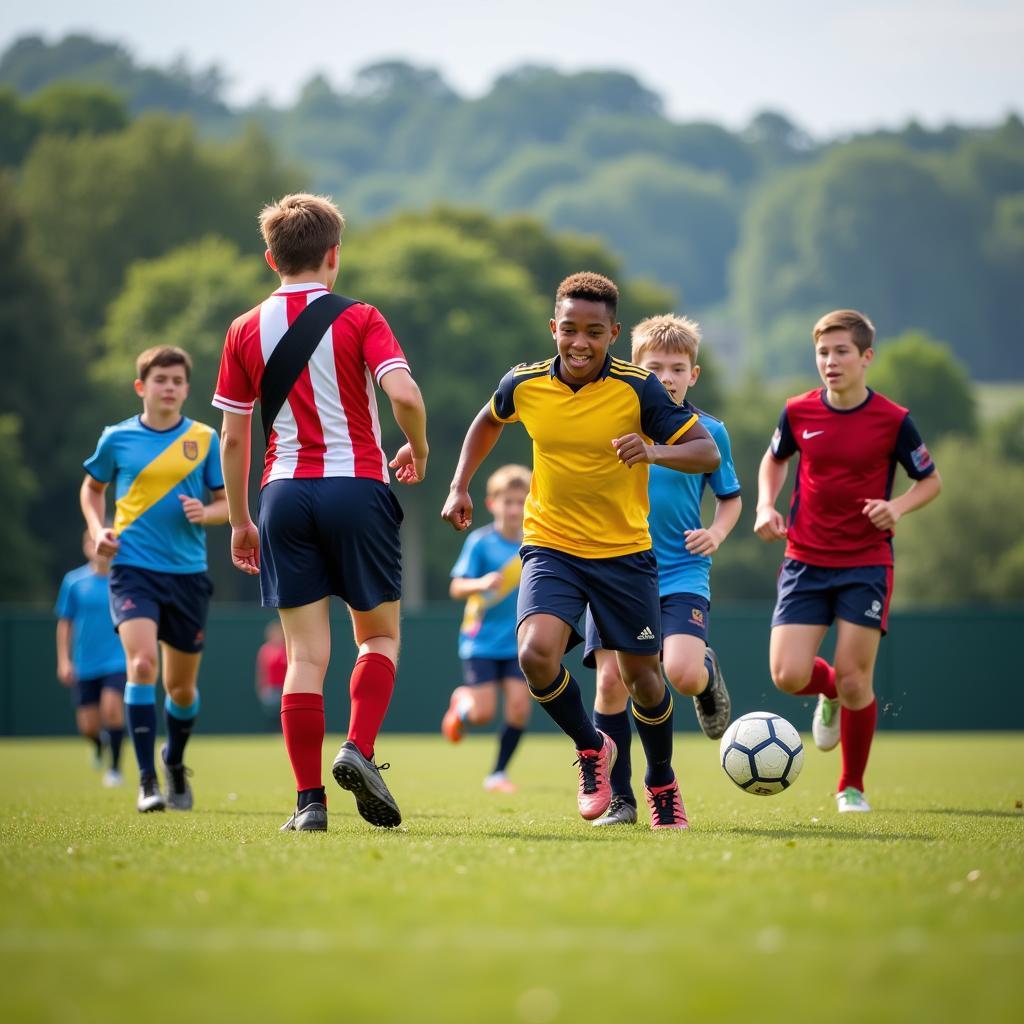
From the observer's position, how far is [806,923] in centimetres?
436

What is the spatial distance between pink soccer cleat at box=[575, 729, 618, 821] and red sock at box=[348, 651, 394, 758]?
1003 millimetres

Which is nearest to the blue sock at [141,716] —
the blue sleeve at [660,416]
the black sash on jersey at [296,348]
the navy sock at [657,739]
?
the black sash on jersey at [296,348]

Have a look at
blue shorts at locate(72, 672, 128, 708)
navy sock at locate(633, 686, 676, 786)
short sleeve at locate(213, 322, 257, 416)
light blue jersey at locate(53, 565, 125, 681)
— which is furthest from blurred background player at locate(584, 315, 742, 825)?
light blue jersey at locate(53, 565, 125, 681)

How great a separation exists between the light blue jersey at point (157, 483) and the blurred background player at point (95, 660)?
175 inches

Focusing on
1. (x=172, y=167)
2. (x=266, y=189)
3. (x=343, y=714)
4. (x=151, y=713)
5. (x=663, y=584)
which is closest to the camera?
(x=663, y=584)

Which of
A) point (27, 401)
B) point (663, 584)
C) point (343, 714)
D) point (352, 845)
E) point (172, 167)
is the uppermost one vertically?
point (172, 167)

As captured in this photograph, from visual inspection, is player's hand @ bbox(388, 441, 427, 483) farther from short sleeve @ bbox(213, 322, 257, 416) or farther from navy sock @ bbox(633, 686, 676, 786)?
navy sock @ bbox(633, 686, 676, 786)

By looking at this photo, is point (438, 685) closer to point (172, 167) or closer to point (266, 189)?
point (172, 167)

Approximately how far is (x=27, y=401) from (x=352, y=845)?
43380 mm

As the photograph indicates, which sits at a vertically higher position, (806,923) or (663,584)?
(663,584)

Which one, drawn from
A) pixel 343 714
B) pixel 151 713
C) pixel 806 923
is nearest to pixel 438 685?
pixel 343 714

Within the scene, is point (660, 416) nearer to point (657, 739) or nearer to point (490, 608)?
point (657, 739)

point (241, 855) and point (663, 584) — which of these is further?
point (663, 584)

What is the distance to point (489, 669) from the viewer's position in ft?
41.1
